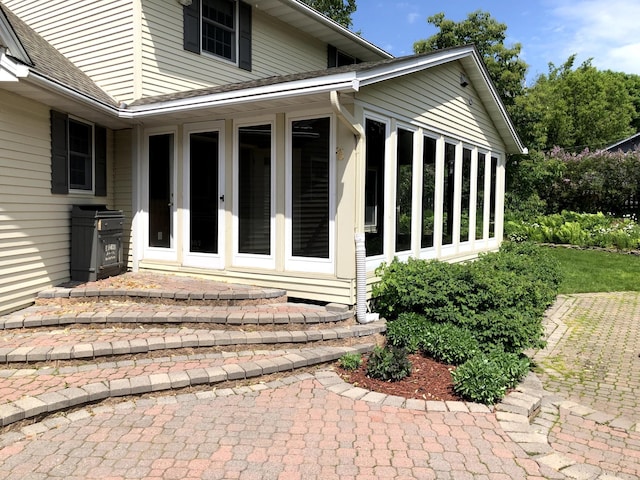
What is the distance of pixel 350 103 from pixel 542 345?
3.64 metres

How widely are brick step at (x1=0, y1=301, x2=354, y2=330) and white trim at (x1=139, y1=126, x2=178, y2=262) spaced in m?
1.69

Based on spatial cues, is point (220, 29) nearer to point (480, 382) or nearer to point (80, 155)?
point (80, 155)

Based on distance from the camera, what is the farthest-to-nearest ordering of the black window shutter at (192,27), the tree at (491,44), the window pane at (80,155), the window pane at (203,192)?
the tree at (491,44), the black window shutter at (192,27), the window pane at (80,155), the window pane at (203,192)

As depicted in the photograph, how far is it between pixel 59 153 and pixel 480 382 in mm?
6461

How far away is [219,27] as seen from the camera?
30.6 ft

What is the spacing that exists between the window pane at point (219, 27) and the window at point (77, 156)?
2798mm

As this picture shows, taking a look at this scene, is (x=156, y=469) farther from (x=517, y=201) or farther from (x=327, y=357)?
(x=517, y=201)

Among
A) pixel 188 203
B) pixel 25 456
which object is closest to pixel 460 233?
pixel 188 203

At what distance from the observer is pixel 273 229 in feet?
21.8

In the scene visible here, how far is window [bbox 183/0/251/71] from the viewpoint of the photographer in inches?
345

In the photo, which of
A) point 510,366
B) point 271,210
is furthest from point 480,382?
point 271,210

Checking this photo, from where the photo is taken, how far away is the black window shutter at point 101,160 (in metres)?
7.84

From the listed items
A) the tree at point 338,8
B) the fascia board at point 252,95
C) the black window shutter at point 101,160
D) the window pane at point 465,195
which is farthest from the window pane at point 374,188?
the tree at point 338,8

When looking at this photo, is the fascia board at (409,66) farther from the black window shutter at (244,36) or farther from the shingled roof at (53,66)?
the black window shutter at (244,36)
